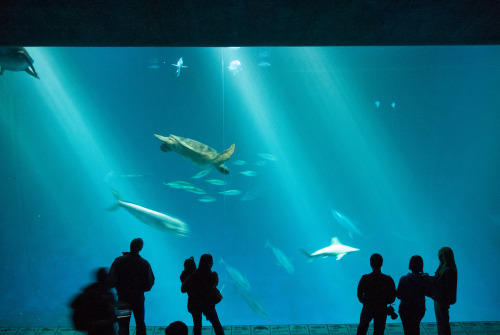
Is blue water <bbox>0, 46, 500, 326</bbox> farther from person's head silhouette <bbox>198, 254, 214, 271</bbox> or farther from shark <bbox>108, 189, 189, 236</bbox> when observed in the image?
person's head silhouette <bbox>198, 254, 214, 271</bbox>

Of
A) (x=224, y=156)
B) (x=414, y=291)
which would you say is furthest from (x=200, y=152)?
(x=414, y=291)

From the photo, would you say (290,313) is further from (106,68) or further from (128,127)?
(106,68)

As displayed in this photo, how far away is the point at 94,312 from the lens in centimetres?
221

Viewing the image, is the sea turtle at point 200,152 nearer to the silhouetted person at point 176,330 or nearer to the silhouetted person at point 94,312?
the silhouetted person at point 94,312

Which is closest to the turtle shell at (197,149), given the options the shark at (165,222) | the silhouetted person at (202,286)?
the silhouetted person at (202,286)

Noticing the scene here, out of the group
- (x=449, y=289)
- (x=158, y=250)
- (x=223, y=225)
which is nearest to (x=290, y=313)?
(x=223, y=225)

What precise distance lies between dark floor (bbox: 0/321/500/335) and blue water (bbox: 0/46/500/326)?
16.2 feet

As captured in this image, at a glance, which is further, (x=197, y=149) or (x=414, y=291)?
(x=197, y=149)

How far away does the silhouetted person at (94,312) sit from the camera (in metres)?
2.19

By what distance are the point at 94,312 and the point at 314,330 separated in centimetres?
296

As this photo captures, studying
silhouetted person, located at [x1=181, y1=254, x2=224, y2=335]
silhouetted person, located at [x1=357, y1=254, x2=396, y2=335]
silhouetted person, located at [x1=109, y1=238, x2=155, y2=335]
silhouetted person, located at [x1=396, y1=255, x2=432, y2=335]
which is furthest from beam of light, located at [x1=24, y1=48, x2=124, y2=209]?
silhouetted person, located at [x1=396, y1=255, x2=432, y2=335]

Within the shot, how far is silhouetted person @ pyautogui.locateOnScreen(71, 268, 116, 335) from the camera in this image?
2186 millimetres

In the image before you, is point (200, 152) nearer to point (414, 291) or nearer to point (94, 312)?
point (94, 312)

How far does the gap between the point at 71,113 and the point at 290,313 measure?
1317cm
